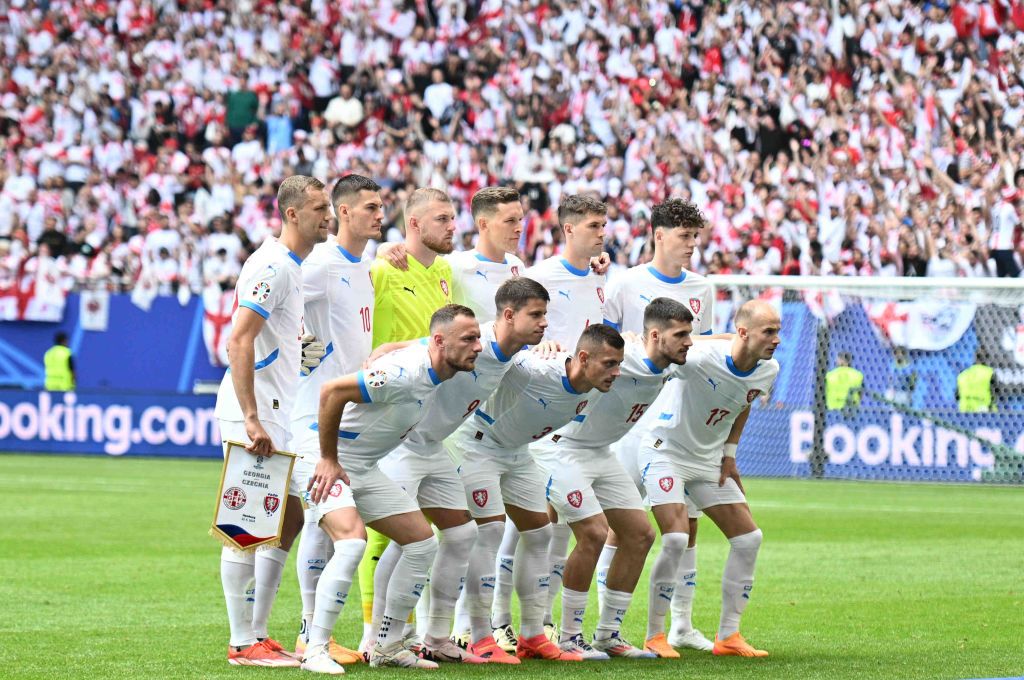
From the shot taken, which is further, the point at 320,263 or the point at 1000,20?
the point at 1000,20

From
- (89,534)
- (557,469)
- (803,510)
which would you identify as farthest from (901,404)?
(557,469)

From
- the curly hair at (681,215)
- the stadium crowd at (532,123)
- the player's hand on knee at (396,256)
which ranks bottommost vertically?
the player's hand on knee at (396,256)

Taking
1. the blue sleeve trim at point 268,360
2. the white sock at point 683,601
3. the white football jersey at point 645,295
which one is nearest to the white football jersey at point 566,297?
the white football jersey at point 645,295

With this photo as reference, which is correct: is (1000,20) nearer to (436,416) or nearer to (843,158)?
(843,158)

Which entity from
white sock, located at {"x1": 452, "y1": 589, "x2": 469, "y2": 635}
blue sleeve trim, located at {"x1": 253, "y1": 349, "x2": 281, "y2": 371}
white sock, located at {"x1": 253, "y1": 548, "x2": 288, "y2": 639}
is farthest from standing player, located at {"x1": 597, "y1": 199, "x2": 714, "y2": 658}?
blue sleeve trim, located at {"x1": 253, "y1": 349, "x2": 281, "y2": 371}

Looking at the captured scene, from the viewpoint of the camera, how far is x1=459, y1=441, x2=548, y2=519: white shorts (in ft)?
27.3

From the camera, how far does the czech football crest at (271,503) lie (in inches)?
297

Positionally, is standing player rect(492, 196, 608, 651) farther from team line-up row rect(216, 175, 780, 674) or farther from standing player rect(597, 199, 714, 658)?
standing player rect(597, 199, 714, 658)

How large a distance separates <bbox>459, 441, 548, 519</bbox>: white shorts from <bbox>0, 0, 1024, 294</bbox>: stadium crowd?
13.0 meters

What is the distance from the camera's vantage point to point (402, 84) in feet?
93.4

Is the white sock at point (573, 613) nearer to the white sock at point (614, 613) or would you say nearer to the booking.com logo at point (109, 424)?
the white sock at point (614, 613)

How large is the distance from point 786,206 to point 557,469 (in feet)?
47.2

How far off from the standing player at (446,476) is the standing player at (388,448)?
0.18 meters

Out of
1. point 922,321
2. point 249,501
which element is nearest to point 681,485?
point 249,501
